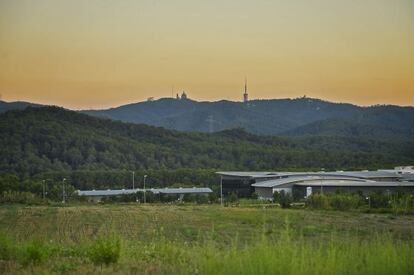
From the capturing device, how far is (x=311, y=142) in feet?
395

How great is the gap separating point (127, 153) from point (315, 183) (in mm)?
32873

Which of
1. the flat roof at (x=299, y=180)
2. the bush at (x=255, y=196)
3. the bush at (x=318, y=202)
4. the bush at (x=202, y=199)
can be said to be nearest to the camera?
the bush at (x=318, y=202)

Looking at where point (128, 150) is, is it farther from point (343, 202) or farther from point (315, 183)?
point (343, 202)

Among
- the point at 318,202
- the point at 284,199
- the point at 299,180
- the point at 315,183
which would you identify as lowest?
the point at 318,202

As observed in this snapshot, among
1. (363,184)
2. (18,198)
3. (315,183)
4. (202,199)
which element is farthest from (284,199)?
(18,198)

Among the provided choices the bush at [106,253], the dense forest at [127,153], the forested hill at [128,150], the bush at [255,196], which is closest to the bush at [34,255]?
the bush at [106,253]

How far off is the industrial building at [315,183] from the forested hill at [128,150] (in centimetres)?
1824

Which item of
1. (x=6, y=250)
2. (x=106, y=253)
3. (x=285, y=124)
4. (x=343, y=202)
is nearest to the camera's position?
(x=106, y=253)

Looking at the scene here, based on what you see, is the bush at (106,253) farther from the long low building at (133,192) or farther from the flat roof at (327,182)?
the long low building at (133,192)

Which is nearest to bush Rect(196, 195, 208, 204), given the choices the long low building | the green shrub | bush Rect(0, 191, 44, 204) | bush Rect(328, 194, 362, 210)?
the long low building

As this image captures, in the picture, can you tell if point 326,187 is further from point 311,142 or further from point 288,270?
point 311,142

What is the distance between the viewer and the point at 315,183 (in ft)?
178

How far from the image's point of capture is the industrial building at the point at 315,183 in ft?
167

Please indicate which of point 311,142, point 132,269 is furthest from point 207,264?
point 311,142
